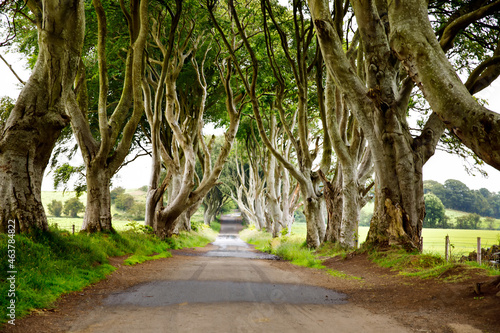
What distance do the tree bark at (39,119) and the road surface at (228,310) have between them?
2.57 metres

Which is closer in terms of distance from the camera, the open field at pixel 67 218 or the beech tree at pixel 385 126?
the beech tree at pixel 385 126

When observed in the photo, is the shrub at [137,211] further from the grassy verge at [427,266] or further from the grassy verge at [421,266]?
the grassy verge at [427,266]

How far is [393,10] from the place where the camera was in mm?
6199

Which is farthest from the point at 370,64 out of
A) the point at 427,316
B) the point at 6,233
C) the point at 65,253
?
the point at 6,233

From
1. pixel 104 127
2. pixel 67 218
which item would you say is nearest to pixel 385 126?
pixel 104 127

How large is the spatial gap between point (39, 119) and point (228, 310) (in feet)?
17.1

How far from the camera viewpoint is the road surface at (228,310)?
382 centimetres

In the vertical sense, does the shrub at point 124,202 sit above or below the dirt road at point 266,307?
below

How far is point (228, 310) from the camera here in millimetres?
4449

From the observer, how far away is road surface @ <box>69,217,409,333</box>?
12.5ft

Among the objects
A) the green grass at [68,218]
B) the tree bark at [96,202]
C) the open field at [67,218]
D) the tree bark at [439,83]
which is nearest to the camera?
the tree bark at [439,83]

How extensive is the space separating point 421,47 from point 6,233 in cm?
763

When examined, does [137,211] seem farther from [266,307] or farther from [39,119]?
[266,307]

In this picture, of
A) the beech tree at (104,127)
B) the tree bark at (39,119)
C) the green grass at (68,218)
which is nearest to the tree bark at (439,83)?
the tree bark at (39,119)
